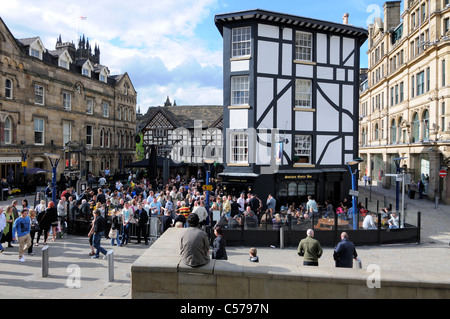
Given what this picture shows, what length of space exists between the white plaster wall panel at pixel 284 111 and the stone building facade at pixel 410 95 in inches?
501

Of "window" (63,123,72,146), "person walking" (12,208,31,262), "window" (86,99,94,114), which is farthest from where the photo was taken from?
"window" (86,99,94,114)

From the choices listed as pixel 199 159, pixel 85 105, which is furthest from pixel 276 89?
pixel 85 105

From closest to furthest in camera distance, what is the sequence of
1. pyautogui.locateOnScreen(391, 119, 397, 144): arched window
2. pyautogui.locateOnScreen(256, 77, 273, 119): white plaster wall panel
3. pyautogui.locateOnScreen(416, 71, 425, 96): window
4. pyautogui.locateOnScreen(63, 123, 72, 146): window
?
pyautogui.locateOnScreen(256, 77, 273, 119): white plaster wall panel
pyautogui.locateOnScreen(416, 71, 425, 96): window
pyautogui.locateOnScreen(63, 123, 72, 146): window
pyautogui.locateOnScreen(391, 119, 397, 144): arched window

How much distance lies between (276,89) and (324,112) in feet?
12.3

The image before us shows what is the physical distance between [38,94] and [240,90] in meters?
20.6

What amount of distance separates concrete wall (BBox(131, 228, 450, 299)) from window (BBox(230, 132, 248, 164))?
15.5m

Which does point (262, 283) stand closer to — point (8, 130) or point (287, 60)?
point (287, 60)

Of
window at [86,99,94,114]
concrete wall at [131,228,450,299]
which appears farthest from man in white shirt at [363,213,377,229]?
window at [86,99,94,114]

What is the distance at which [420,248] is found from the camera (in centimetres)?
1323

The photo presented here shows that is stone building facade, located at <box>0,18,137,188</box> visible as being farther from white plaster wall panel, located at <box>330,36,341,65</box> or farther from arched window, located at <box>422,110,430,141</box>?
arched window, located at <box>422,110,430,141</box>

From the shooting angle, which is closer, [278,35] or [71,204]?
[71,204]

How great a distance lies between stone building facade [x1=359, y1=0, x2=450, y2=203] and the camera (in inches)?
994

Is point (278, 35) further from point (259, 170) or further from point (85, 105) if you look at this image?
point (85, 105)

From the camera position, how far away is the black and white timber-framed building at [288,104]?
20.4 m
